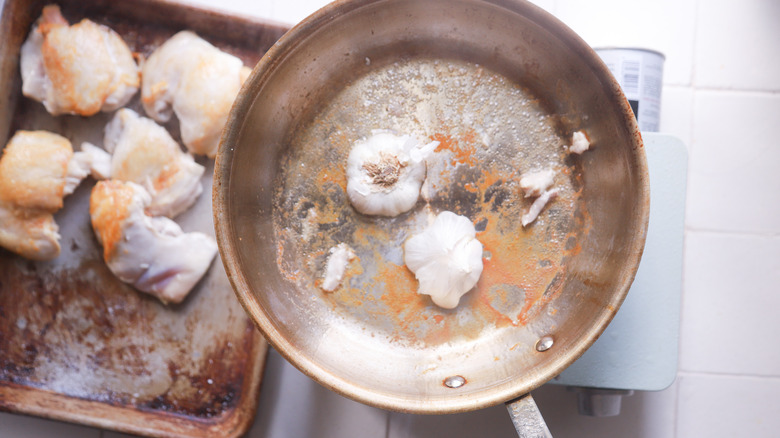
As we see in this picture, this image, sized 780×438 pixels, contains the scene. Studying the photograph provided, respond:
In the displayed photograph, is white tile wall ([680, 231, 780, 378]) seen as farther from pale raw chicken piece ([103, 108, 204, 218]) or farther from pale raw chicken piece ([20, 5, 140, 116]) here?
pale raw chicken piece ([20, 5, 140, 116])

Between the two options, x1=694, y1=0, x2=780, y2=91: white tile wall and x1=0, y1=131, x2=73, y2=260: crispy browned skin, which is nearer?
x1=0, y1=131, x2=73, y2=260: crispy browned skin

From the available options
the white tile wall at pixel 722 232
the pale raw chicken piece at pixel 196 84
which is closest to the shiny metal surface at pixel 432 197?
the pale raw chicken piece at pixel 196 84

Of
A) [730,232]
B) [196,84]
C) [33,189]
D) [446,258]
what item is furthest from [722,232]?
[33,189]

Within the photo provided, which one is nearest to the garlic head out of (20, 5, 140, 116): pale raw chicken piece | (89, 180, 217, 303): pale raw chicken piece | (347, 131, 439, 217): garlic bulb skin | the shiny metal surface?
the shiny metal surface

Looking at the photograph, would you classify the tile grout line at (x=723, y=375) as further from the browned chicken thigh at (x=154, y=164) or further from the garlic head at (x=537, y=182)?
the browned chicken thigh at (x=154, y=164)

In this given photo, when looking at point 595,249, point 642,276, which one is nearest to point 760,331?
point 642,276

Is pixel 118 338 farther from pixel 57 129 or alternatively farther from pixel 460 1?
pixel 460 1
